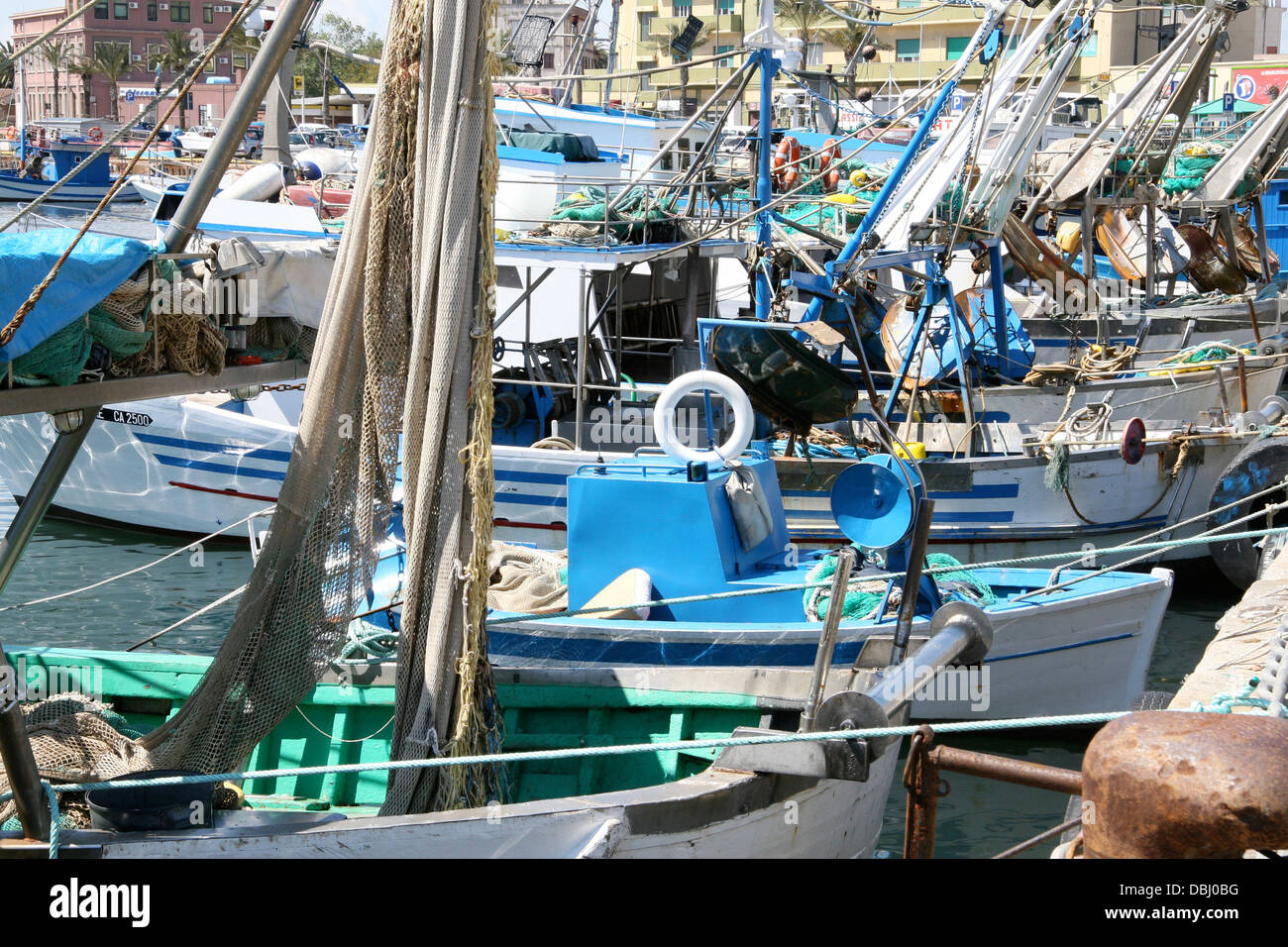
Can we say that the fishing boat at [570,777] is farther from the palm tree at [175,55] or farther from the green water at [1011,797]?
the palm tree at [175,55]

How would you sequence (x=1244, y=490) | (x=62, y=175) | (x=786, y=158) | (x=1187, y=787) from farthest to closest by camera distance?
→ (x=62, y=175) → (x=786, y=158) → (x=1244, y=490) → (x=1187, y=787)

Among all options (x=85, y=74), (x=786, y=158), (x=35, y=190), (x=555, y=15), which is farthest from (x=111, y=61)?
(x=786, y=158)

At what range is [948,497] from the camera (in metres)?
12.0

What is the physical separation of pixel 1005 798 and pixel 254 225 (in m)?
9.81

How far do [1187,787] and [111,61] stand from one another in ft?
238

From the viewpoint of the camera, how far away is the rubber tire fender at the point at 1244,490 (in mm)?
12281

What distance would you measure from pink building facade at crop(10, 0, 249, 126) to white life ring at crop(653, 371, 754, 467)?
2590 inches

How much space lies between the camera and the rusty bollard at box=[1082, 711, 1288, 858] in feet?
8.93

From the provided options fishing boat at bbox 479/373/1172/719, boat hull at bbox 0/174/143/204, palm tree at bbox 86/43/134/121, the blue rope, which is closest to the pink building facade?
palm tree at bbox 86/43/134/121

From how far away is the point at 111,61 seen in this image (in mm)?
66062

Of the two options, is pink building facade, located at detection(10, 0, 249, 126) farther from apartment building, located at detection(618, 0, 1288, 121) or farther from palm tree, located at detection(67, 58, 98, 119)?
apartment building, located at detection(618, 0, 1288, 121)

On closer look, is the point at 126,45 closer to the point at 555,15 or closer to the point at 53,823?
the point at 555,15

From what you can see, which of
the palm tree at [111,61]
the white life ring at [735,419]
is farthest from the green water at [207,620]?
the palm tree at [111,61]

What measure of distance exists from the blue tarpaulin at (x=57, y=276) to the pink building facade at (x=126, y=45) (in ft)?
226
